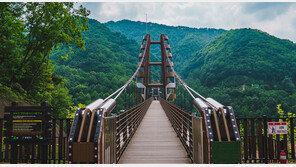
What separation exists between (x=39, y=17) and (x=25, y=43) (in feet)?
4.97

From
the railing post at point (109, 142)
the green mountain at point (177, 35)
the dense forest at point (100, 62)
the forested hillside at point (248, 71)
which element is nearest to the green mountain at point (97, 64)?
the dense forest at point (100, 62)

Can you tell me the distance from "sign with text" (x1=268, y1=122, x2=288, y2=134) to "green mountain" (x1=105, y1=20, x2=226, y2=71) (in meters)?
83.8

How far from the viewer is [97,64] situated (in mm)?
57312

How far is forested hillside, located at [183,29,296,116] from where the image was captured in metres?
46.7

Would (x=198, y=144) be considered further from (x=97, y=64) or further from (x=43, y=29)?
(x=97, y=64)

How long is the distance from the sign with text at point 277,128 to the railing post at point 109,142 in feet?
10.2

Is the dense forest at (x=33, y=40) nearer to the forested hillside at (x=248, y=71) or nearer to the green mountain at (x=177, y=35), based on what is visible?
the forested hillside at (x=248, y=71)

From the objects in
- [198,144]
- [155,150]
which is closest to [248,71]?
[155,150]

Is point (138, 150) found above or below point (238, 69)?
below

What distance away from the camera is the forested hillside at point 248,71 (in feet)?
153

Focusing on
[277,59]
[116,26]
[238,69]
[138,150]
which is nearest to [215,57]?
[238,69]

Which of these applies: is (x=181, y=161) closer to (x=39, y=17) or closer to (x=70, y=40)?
(x=70, y=40)

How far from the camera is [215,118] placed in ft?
11.4

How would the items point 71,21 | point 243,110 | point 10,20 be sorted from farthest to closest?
1. point 243,110
2. point 71,21
3. point 10,20
